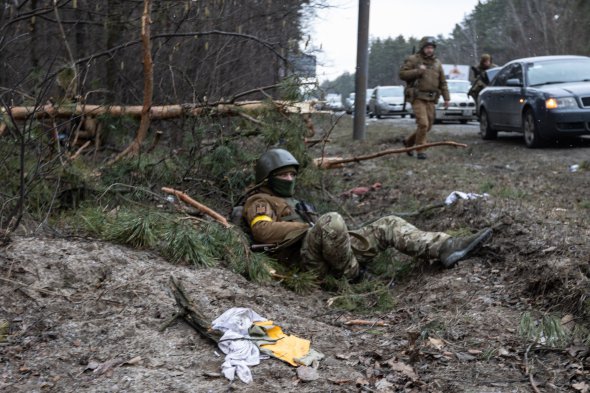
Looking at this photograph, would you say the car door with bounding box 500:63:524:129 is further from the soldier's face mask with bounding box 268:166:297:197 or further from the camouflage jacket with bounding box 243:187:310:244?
the camouflage jacket with bounding box 243:187:310:244

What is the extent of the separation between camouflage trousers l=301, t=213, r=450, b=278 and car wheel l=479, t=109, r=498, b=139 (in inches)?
371

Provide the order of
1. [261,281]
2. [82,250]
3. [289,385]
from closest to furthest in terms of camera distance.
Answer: [289,385] < [82,250] < [261,281]

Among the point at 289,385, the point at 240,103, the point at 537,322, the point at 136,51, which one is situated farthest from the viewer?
the point at 136,51

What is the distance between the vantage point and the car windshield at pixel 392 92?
30.2 metres

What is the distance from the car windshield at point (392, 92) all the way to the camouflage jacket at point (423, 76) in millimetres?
17725

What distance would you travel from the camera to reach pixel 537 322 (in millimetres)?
4566

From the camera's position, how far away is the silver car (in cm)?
2889

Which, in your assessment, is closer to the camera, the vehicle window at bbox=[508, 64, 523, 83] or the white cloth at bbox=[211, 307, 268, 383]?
the white cloth at bbox=[211, 307, 268, 383]

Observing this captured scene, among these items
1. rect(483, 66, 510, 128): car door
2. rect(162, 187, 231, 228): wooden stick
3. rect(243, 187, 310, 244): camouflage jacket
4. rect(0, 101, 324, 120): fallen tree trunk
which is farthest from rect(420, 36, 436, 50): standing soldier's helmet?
rect(162, 187, 231, 228): wooden stick

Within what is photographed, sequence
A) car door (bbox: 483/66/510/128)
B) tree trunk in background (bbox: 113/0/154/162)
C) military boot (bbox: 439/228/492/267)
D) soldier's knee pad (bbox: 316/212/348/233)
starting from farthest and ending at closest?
car door (bbox: 483/66/510/128) < tree trunk in background (bbox: 113/0/154/162) < soldier's knee pad (bbox: 316/212/348/233) < military boot (bbox: 439/228/492/267)

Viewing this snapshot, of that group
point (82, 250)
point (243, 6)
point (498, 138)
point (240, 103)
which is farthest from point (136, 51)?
point (82, 250)

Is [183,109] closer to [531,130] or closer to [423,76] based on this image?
[423,76]

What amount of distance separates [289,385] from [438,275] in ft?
8.23

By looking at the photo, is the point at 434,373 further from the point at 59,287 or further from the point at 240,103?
the point at 240,103
